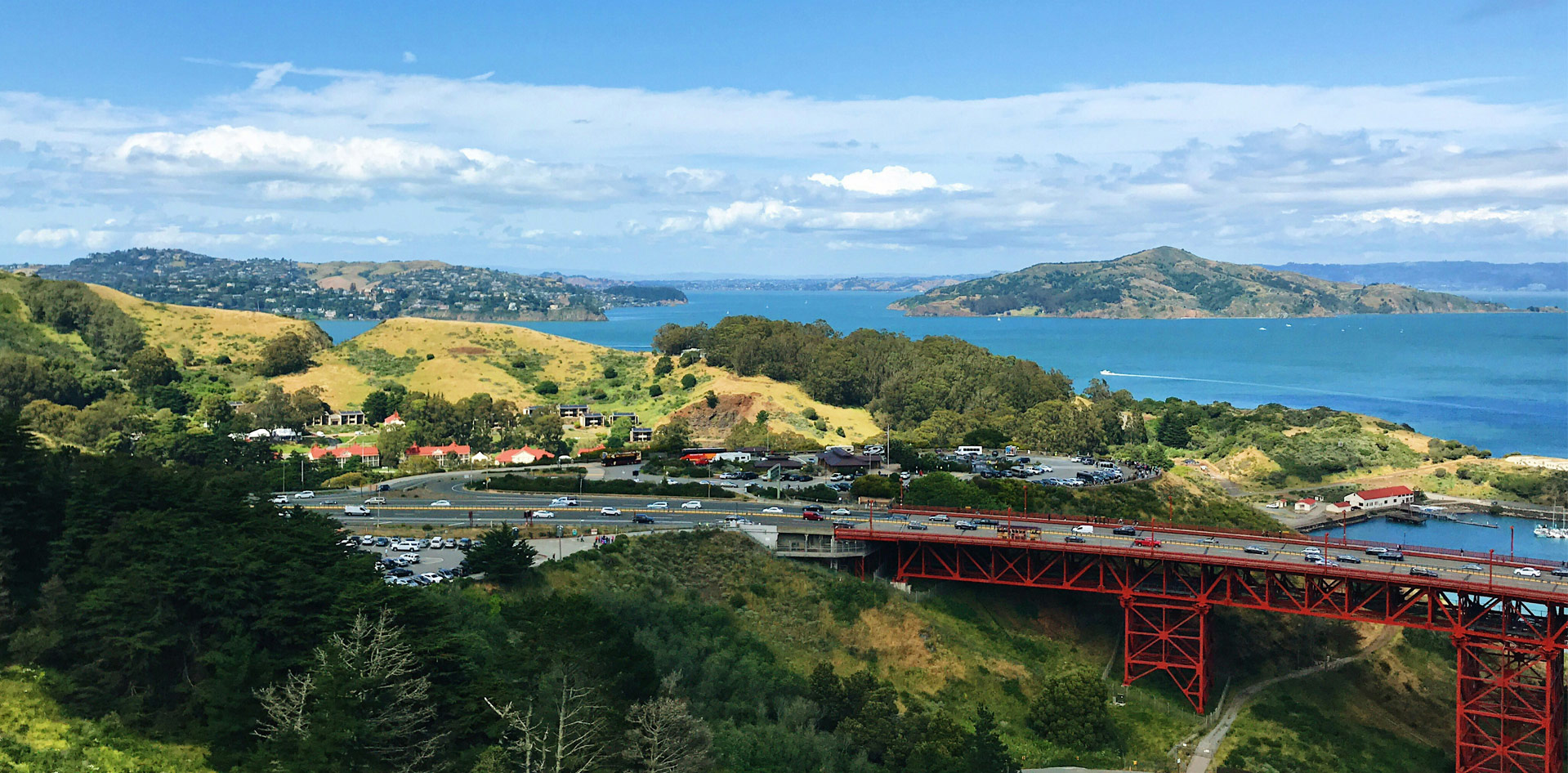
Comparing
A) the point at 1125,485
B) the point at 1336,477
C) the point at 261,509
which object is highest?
the point at 261,509

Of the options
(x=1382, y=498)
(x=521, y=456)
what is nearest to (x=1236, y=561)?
(x=521, y=456)

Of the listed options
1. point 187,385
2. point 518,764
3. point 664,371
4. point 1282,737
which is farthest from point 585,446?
point 518,764

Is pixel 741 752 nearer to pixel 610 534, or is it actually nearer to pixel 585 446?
pixel 610 534

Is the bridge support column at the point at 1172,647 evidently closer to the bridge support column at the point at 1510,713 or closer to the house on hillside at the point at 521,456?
the bridge support column at the point at 1510,713

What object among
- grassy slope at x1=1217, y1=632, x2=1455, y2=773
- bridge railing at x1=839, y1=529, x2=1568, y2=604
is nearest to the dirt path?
grassy slope at x1=1217, y1=632, x2=1455, y2=773

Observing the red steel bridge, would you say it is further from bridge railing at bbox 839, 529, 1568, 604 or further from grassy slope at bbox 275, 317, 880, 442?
grassy slope at bbox 275, 317, 880, 442

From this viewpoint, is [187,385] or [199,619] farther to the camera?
[187,385]

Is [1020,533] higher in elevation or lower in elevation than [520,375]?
lower

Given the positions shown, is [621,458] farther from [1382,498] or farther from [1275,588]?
[1382,498]
